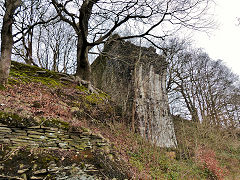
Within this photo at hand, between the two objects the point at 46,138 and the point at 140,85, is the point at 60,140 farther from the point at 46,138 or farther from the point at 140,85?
the point at 140,85

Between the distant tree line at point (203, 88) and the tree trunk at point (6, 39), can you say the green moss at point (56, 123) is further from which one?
the distant tree line at point (203, 88)

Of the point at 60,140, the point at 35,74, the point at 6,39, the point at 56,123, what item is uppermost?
the point at 6,39

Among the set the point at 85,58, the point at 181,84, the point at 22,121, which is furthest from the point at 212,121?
the point at 22,121

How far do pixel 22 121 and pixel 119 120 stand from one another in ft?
13.8

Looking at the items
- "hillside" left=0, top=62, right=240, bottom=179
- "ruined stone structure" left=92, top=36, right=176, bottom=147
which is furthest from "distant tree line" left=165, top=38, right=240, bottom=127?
"hillside" left=0, top=62, right=240, bottom=179

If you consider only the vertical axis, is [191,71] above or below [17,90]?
above

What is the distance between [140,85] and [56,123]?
566 cm

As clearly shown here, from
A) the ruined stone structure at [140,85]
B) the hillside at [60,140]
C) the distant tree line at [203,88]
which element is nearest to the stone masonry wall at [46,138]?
the hillside at [60,140]

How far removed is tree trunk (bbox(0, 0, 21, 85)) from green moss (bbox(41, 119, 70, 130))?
1.56m

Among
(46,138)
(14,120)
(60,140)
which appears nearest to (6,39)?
(14,120)

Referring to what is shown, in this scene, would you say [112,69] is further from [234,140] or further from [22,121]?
[234,140]

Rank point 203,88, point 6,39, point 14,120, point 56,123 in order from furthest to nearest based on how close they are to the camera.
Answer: point 203,88 < point 6,39 < point 56,123 < point 14,120

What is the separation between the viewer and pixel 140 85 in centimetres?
819

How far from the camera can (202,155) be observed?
7227 mm
